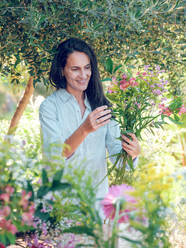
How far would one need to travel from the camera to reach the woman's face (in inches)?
90.2

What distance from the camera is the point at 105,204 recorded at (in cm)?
100

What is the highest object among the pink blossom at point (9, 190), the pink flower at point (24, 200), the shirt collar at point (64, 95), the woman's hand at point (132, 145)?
the shirt collar at point (64, 95)

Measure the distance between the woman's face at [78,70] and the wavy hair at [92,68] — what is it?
3cm

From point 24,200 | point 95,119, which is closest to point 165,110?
point 95,119

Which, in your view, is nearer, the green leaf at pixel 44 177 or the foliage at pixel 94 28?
the green leaf at pixel 44 177

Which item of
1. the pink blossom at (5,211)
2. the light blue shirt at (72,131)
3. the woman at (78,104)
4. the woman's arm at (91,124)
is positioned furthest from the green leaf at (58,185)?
the light blue shirt at (72,131)

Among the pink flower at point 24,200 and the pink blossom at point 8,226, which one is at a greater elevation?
the pink flower at point 24,200

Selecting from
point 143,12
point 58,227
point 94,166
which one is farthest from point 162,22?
point 58,227

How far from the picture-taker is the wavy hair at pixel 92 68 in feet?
7.62

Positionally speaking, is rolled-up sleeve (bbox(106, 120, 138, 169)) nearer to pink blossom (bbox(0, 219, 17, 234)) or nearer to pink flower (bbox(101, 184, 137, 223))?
pink flower (bbox(101, 184, 137, 223))

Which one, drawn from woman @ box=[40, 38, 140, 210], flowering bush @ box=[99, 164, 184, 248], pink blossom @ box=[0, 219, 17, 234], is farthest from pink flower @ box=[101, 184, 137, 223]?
woman @ box=[40, 38, 140, 210]

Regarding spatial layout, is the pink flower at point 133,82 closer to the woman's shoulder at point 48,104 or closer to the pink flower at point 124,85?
the pink flower at point 124,85

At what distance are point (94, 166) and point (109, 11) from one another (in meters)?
1.06

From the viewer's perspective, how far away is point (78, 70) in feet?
7.61
